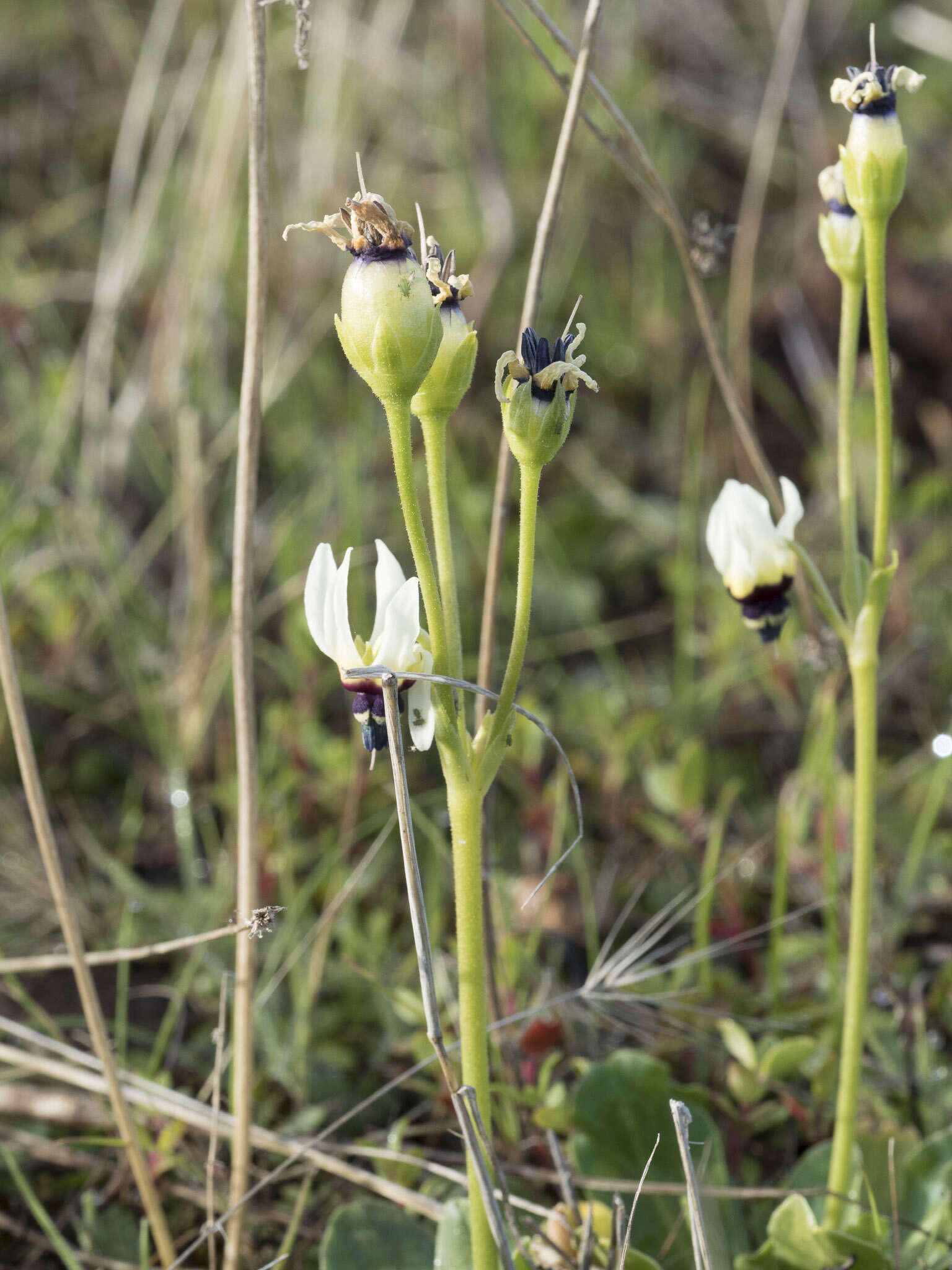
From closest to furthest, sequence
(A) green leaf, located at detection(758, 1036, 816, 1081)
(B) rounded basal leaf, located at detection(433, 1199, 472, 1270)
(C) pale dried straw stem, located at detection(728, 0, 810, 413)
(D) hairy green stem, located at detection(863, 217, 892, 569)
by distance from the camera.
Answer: (D) hairy green stem, located at detection(863, 217, 892, 569)
(B) rounded basal leaf, located at detection(433, 1199, 472, 1270)
(A) green leaf, located at detection(758, 1036, 816, 1081)
(C) pale dried straw stem, located at detection(728, 0, 810, 413)

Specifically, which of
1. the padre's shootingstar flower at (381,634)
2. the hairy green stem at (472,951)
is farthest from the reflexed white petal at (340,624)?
the hairy green stem at (472,951)

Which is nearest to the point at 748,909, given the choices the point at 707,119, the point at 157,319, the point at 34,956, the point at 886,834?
the point at 886,834

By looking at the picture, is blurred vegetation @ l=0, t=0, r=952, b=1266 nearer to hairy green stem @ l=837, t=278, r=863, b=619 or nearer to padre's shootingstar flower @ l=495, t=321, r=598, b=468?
hairy green stem @ l=837, t=278, r=863, b=619

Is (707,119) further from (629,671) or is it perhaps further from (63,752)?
(63,752)

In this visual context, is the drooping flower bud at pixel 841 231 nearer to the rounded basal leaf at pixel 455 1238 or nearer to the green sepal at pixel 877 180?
the green sepal at pixel 877 180

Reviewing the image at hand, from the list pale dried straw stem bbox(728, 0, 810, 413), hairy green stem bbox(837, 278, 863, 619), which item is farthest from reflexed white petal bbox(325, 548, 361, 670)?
pale dried straw stem bbox(728, 0, 810, 413)

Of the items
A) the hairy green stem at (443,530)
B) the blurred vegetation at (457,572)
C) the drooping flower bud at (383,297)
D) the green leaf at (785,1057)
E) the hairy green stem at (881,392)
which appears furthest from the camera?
the blurred vegetation at (457,572)

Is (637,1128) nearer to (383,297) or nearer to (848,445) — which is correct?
(848,445)
